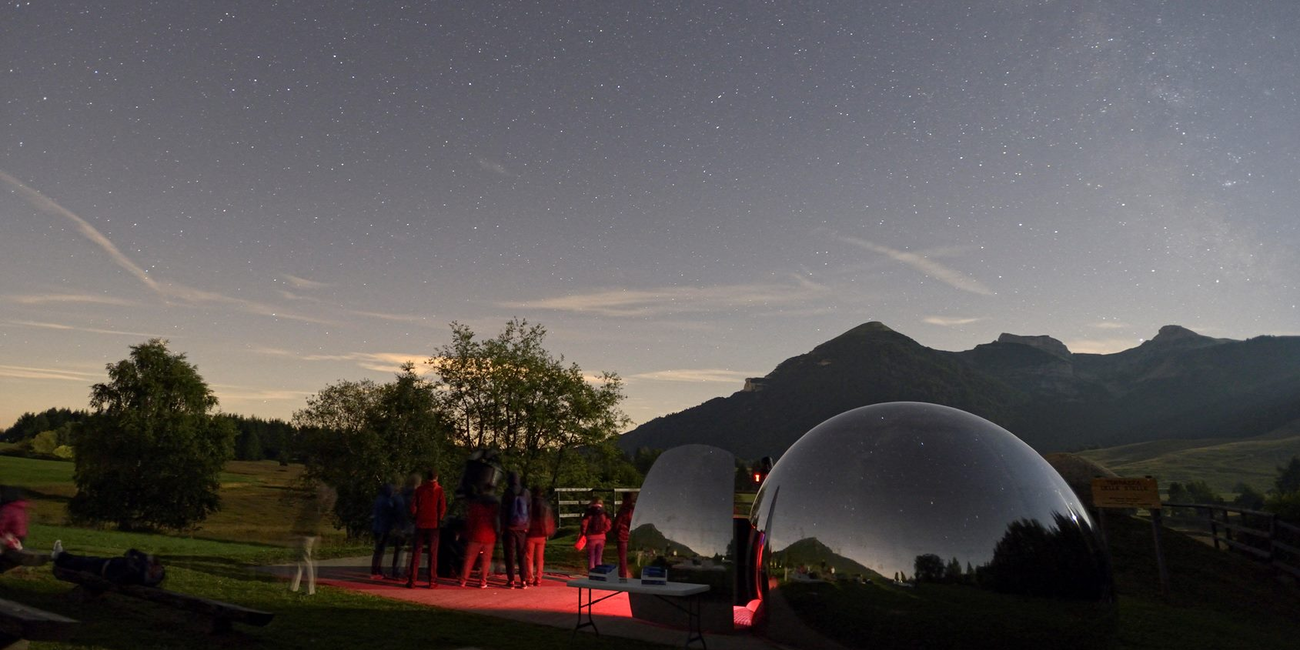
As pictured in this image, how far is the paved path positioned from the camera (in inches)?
396

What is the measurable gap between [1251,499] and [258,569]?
109021 mm

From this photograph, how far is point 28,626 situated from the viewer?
6.15 metres

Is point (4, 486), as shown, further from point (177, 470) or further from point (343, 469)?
point (177, 470)

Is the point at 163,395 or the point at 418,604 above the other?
the point at 163,395

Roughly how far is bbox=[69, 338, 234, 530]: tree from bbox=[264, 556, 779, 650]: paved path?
48407mm

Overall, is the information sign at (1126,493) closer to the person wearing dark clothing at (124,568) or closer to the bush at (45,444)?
the person wearing dark clothing at (124,568)

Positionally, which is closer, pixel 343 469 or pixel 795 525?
pixel 795 525

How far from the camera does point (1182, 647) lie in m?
11.6

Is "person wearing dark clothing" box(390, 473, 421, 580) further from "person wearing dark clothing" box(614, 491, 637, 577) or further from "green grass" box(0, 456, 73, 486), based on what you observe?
"green grass" box(0, 456, 73, 486)

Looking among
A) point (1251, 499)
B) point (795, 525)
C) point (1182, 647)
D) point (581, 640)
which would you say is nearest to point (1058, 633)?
point (795, 525)

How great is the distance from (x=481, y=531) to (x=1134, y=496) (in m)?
13.8

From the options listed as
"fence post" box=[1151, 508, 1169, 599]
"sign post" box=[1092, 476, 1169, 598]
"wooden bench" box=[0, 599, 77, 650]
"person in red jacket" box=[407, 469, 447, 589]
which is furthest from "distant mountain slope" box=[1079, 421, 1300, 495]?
"wooden bench" box=[0, 599, 77, 650]

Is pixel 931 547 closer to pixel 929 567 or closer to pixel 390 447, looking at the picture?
pixel 929 567

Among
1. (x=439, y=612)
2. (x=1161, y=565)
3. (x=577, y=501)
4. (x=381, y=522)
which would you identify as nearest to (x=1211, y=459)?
(x=577, y=501)
